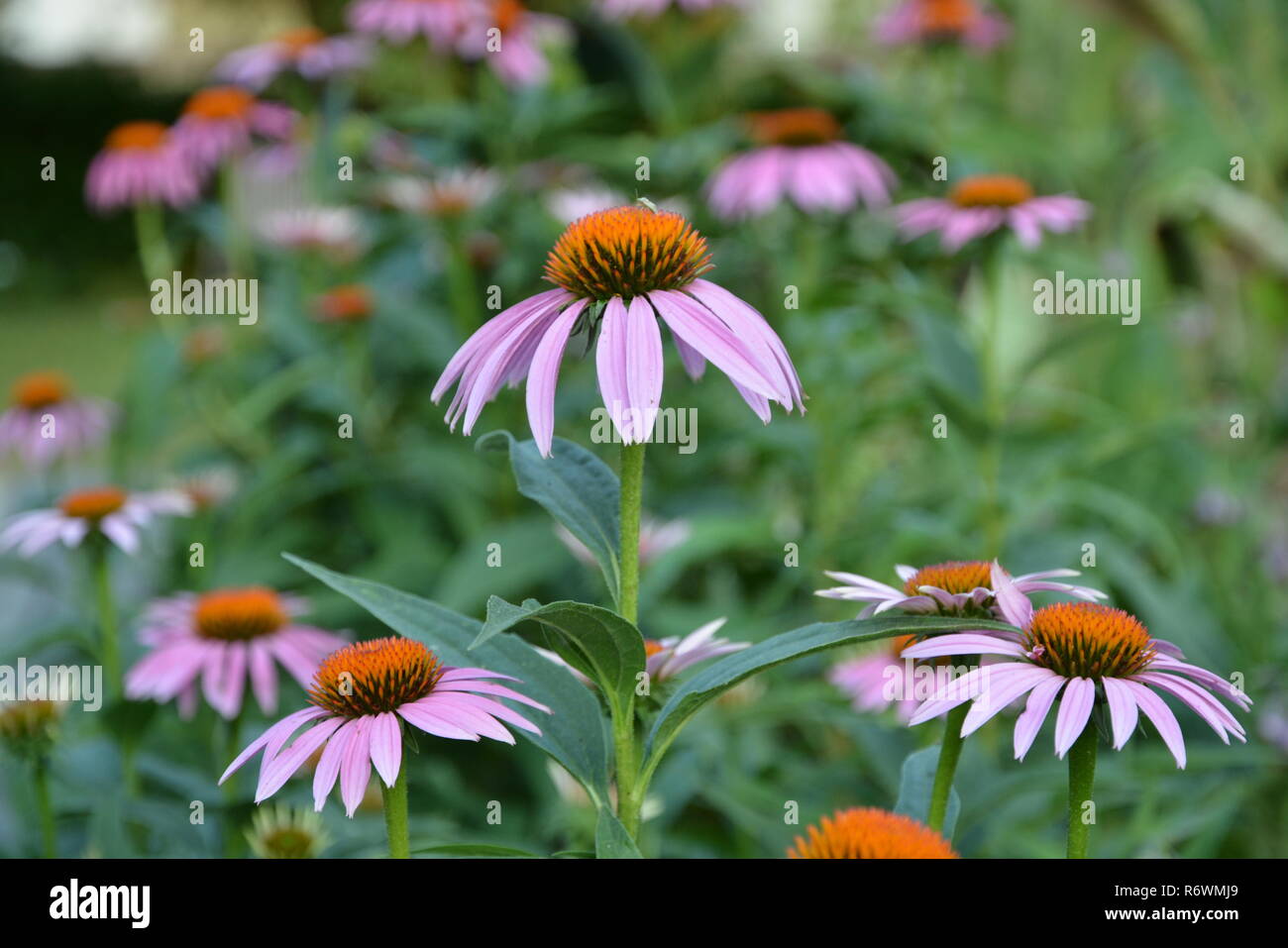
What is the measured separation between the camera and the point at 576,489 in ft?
1.76

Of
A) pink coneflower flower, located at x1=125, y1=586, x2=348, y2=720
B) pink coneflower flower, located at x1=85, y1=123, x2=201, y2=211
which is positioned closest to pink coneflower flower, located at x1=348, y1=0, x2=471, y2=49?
pink coneflower flower, located at x1=85, y1=123, x2=201, y2=211

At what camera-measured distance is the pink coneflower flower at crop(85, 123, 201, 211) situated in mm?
1757

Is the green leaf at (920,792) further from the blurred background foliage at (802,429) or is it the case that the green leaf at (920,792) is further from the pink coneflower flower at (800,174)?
the pink coneflower flower at (800,174)

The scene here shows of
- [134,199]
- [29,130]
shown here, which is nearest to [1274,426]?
[134,199]

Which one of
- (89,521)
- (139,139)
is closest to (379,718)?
(89,521)

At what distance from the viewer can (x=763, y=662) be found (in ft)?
1.46

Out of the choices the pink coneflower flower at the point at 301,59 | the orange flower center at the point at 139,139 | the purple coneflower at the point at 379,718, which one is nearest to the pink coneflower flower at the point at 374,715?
the purple coneflower at the point at 379,718

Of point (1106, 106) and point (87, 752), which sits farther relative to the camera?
point (1106, 106)

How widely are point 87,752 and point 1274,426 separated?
1.50m

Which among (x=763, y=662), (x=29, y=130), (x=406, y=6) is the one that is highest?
(x=29, y=130)

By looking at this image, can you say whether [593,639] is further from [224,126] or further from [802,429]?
[224,126]

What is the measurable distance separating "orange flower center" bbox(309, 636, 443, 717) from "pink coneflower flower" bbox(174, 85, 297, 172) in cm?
143
